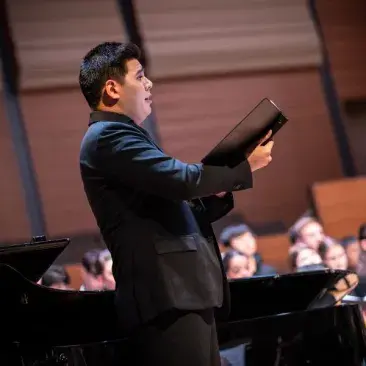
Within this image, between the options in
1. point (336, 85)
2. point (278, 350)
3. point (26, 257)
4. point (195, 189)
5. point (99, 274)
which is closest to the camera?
point (195, 189)

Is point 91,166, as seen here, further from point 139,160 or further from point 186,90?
point 186,90

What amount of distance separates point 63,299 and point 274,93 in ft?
14.0

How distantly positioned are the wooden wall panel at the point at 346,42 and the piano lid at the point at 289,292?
155 inches

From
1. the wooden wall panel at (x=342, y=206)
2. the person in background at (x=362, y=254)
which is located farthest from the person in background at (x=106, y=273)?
the wooden wall panel at (x=342, y=206)

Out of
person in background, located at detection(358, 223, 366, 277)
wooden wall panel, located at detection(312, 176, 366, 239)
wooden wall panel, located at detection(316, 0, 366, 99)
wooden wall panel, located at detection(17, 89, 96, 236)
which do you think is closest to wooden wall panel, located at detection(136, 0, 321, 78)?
wooden wall panel, located at detection(316, 0, 366, 99)

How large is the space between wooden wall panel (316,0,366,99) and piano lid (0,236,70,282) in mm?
4754

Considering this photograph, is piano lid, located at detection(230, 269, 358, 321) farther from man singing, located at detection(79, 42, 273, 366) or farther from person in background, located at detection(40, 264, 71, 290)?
person in background, located at detection(40, 264, 71, 290)

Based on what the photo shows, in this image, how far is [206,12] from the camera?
5.83m

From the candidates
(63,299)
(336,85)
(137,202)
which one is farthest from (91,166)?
(336,85)

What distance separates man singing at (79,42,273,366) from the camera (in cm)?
142

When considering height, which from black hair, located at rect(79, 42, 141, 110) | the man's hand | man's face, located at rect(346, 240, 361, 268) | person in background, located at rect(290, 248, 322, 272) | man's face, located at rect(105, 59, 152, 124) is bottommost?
man's face, located at rect(346, 240, 361, 268)

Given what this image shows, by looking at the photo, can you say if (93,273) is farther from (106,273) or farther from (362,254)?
(362,254)

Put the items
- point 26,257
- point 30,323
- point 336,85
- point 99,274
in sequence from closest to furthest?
point 26,257, point 30,323, point 99,274, point 336,85

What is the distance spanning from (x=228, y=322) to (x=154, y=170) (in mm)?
918
